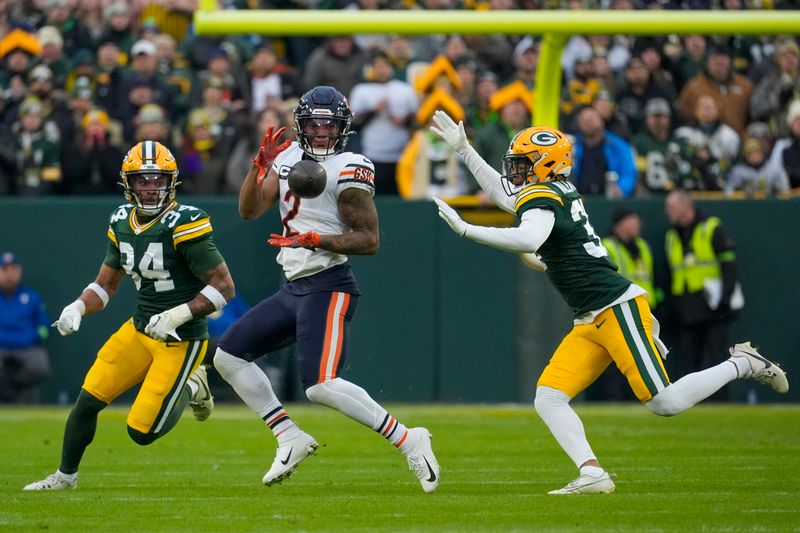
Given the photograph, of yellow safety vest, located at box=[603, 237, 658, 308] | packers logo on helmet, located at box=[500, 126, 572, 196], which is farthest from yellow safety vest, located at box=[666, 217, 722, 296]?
packers logo on helmet, located at box=[500, 126, 572, 196]

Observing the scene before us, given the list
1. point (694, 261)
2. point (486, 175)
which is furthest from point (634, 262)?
point (486, 175)

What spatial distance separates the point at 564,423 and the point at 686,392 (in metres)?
0.59

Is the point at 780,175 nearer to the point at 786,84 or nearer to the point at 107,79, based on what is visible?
the point at 786,84

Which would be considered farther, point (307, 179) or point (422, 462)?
point (422, 462)

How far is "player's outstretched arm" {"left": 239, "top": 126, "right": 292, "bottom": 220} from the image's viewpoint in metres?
7.07

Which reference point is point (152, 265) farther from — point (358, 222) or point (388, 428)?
point (388, 428)

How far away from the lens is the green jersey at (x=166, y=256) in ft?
23.0

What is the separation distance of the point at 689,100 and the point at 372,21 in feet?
14.0

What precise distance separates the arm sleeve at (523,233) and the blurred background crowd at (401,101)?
537 cm

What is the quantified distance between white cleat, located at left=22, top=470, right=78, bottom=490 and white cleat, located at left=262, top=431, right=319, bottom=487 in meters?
0.96

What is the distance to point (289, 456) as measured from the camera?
7051 mm

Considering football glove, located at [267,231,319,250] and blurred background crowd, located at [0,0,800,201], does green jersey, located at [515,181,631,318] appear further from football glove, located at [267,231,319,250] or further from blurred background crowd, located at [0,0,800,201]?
blurred background crowd, located at [0,0,800,201]

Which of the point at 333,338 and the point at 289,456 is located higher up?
the point at 333,338

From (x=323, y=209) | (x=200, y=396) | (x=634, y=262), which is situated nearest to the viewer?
(x=323, y=209)
